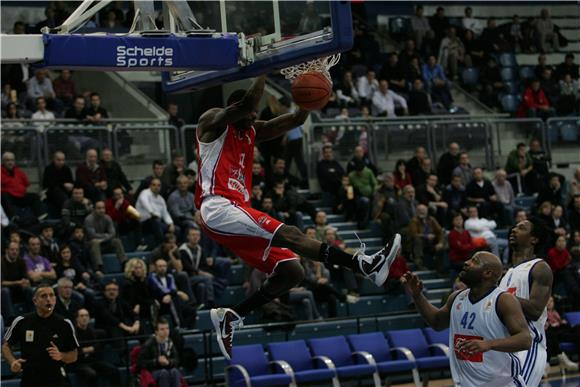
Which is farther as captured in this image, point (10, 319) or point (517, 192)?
point (517, 192)

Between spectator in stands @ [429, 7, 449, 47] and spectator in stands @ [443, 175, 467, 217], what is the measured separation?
5.40 meters

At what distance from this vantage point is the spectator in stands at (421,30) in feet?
75.6

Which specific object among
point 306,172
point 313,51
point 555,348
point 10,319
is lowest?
point 555,348

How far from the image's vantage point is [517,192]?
20.0 metres

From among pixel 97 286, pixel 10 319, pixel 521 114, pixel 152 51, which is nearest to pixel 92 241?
pixel 97 286

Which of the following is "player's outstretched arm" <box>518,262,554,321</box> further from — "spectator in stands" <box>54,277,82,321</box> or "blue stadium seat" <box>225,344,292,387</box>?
"spectator in stands" <box>54,277,82,321</box>

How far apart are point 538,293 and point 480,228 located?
963cm

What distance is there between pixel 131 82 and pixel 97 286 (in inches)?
251

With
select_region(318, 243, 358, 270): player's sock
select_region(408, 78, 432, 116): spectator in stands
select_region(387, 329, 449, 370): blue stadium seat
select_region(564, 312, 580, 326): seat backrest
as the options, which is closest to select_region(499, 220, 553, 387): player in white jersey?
select_region(318, 243, 358, 270): player's sock

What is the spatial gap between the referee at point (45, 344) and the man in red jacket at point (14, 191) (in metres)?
4.92

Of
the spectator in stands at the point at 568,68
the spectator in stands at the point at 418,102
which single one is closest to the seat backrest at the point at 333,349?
the spectator in stands at the point at 418,102

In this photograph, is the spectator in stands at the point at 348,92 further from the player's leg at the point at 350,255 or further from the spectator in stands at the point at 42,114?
the player's leg at the point at 350,255

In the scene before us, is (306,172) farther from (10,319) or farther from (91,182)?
(10,319)

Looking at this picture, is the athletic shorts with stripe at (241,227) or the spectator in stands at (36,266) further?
the spectator in stands at (36,266)
